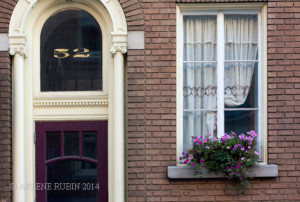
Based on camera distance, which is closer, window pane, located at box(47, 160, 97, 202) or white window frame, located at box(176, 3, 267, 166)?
white window frame, located at box(176, 3, 267, 166)

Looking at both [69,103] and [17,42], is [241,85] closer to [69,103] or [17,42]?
[69,103]

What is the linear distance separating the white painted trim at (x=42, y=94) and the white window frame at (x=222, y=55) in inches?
34.0

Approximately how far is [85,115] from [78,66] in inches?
31.6

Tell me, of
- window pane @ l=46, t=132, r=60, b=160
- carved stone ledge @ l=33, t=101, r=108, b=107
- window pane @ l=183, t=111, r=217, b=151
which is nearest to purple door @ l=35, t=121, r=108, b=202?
window pane @ l=46, t=132, r=60, b=160

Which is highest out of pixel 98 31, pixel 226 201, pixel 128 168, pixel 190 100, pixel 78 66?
pixel 98 31

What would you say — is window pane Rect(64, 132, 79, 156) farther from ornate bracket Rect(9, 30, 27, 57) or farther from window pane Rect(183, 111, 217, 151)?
window pane Rect(183, 111, 217, 151)

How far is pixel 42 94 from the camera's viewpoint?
626 centimetres

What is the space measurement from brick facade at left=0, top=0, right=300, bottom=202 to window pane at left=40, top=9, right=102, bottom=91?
0.61 meters

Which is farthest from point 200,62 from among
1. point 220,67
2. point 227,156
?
point 227,156

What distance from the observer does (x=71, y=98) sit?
6.21 m

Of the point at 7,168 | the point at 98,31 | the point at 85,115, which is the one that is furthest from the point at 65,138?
the point at 98,31

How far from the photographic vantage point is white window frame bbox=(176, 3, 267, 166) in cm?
607

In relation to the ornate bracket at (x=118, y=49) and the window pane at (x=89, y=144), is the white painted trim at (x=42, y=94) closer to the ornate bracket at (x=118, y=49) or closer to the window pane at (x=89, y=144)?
the ornate bracket at (x=118, y=49)

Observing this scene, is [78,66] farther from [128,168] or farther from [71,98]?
[128,168]
